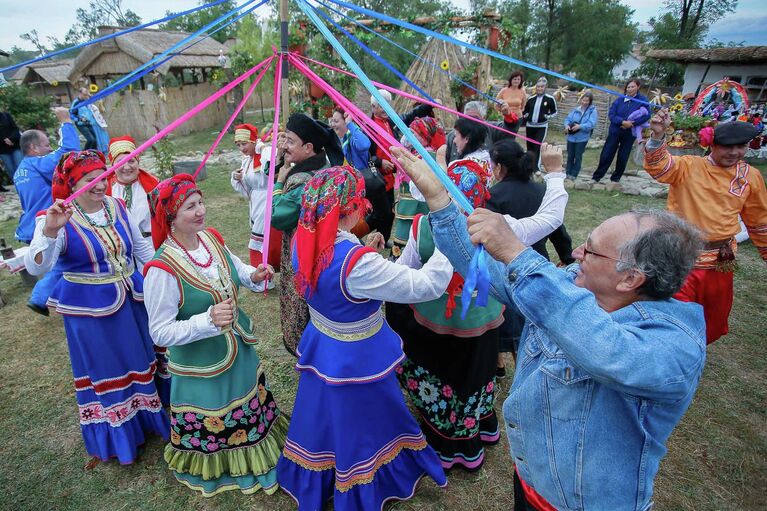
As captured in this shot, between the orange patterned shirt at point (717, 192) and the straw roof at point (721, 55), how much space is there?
37.1 ft

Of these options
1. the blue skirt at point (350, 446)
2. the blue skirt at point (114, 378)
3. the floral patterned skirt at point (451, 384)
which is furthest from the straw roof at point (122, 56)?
the blue skirt at point (350, 446)

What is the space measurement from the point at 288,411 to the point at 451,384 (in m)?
1.49

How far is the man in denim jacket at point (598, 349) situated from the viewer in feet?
3.67

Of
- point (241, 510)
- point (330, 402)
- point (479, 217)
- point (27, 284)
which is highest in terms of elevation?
point (479, 217)

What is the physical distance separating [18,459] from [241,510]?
6.06 feet

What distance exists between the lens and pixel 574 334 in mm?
1106

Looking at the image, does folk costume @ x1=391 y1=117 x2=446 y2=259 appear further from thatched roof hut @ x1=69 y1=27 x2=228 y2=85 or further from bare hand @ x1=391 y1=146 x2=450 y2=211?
thatched roof hut @ x1=69 y1=27 x2=228 y2=85

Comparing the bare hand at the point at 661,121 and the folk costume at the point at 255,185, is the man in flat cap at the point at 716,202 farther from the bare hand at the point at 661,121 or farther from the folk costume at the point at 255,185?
the folk costume at the point at 255,185

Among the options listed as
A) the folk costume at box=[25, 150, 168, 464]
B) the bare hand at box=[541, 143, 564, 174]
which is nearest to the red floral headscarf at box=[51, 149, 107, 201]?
the folk costume at box=[25, 150, 168, 464]

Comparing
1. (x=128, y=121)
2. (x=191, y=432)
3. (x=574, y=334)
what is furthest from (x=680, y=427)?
(x=128, y=121)

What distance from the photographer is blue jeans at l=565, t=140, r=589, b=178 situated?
30.5 ft

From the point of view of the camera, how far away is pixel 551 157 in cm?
277

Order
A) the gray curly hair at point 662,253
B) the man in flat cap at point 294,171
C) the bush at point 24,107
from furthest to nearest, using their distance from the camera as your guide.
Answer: the bush at point 24,107
the man in flat cap at point 294,171
the gray curly hair at point 662,253

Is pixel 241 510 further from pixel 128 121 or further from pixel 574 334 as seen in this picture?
pixel 128 121
